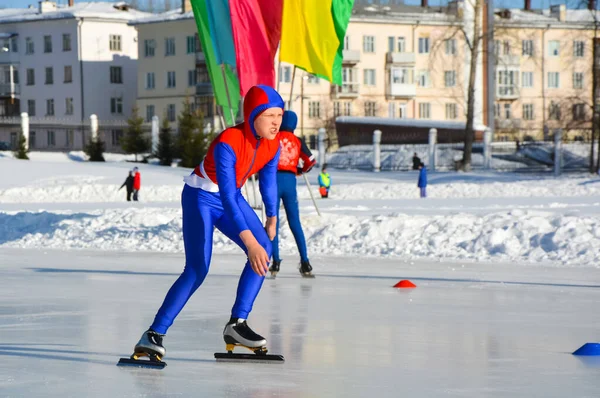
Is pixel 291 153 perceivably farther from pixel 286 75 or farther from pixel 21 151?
pixel 286 75

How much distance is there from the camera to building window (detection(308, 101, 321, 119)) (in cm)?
7850

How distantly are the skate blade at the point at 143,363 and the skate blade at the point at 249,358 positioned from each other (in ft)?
1.34

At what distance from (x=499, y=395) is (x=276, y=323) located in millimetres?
3212

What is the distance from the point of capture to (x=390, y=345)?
753 cm

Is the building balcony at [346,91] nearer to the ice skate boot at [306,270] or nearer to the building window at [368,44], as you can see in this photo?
the building window at [368,44]

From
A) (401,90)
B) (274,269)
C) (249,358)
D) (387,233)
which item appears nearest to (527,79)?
(401,90)

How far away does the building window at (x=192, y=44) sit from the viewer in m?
79.8

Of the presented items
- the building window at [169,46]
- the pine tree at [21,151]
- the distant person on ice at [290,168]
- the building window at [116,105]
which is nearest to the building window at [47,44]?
the building window at [116,105]

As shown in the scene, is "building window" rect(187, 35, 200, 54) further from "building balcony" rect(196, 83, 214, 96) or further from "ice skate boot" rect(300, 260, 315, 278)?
"ice skate boot" rect(300, 260, 315, 278)

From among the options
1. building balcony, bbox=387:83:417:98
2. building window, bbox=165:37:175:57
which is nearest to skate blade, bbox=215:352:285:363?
building balcony, bbox=387:83:417:98

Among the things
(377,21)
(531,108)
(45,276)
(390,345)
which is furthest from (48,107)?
(390,345)

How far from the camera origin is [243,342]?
682cm

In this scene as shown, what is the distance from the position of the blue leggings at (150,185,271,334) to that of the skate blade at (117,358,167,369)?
0.65ft

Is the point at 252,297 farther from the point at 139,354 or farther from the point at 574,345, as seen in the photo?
the point at 574,345
